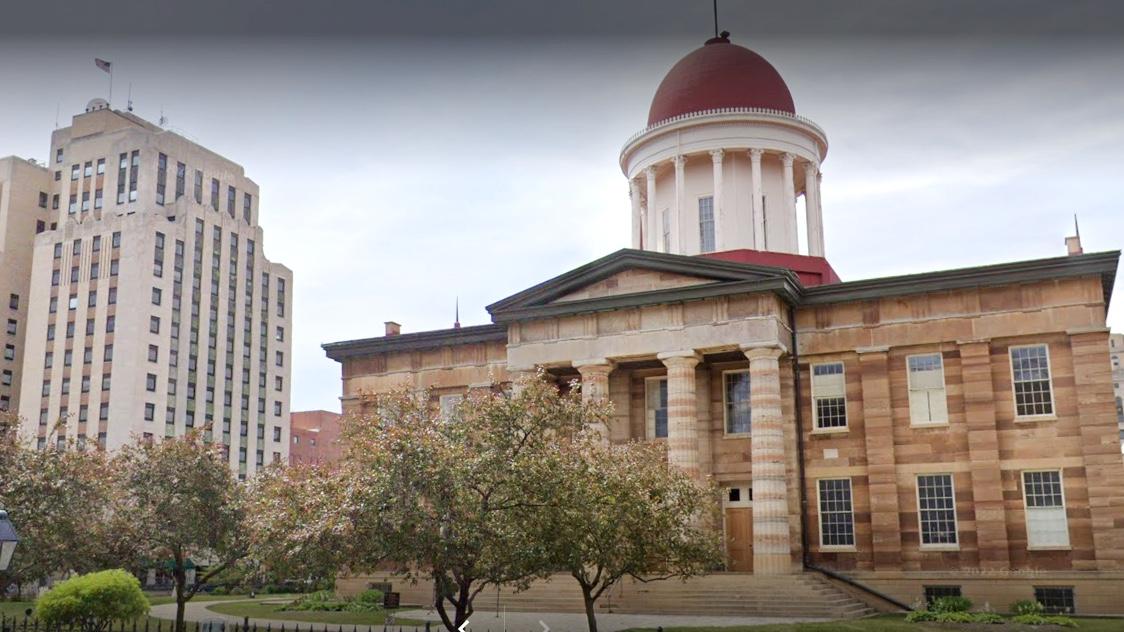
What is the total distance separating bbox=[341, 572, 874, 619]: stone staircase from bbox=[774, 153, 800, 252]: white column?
17.7 metres

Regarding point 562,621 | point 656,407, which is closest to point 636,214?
point 656,407

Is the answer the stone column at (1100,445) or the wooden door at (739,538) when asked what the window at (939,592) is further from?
the wooden door at (739,538)

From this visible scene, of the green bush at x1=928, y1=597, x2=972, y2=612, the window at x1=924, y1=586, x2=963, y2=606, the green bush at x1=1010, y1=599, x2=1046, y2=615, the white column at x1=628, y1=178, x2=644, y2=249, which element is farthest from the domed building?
the white column at x1=628, y1=178, x2=644, y2=249

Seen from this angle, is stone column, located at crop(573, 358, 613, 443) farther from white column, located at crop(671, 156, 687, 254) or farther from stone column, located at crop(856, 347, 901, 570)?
white column, located at crop(671, 156, 687, 254)

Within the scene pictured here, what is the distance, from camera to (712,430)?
41.9 metres

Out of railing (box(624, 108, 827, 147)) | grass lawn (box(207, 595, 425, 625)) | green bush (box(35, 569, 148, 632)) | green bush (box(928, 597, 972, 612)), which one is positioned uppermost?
railing (box(624, 108, 827, 147))

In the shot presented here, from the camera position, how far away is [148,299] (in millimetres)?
93938

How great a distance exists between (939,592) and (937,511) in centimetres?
287

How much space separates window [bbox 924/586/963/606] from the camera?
1448 inches

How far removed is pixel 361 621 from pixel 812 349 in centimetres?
1948

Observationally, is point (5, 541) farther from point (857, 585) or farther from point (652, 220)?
point (652, 220)

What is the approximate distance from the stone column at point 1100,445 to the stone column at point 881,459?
A: 5.74 meters

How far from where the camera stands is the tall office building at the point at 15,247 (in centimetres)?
10056

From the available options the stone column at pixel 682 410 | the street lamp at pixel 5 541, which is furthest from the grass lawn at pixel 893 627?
the street lamp at pixel 5 541
